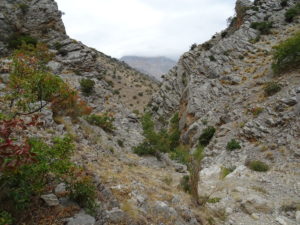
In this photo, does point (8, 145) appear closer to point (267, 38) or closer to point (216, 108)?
point (216, 108)

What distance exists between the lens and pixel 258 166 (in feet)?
41.7

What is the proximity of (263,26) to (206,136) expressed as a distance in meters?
17.4

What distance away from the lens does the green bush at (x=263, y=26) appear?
1093 inches

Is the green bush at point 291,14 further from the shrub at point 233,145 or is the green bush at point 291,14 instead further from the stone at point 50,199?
the stone at point 50,199

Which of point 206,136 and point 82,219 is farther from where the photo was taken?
point 206,136

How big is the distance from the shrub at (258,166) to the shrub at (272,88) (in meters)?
7.01

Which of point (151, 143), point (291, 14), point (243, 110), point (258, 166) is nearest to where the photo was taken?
point (258, 166)

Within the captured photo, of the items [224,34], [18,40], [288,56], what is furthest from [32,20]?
[224,34]

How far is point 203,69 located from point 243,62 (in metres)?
4.10

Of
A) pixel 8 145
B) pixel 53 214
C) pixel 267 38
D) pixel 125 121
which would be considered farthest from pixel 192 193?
pixel 267 38

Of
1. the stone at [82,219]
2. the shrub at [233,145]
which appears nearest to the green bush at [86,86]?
the shrub at [233,145]

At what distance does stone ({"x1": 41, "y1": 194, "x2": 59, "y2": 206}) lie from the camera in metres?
5.34

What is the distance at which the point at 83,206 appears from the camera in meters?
5.84

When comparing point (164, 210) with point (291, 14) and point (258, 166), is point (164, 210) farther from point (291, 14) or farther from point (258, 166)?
point (291, 14)
